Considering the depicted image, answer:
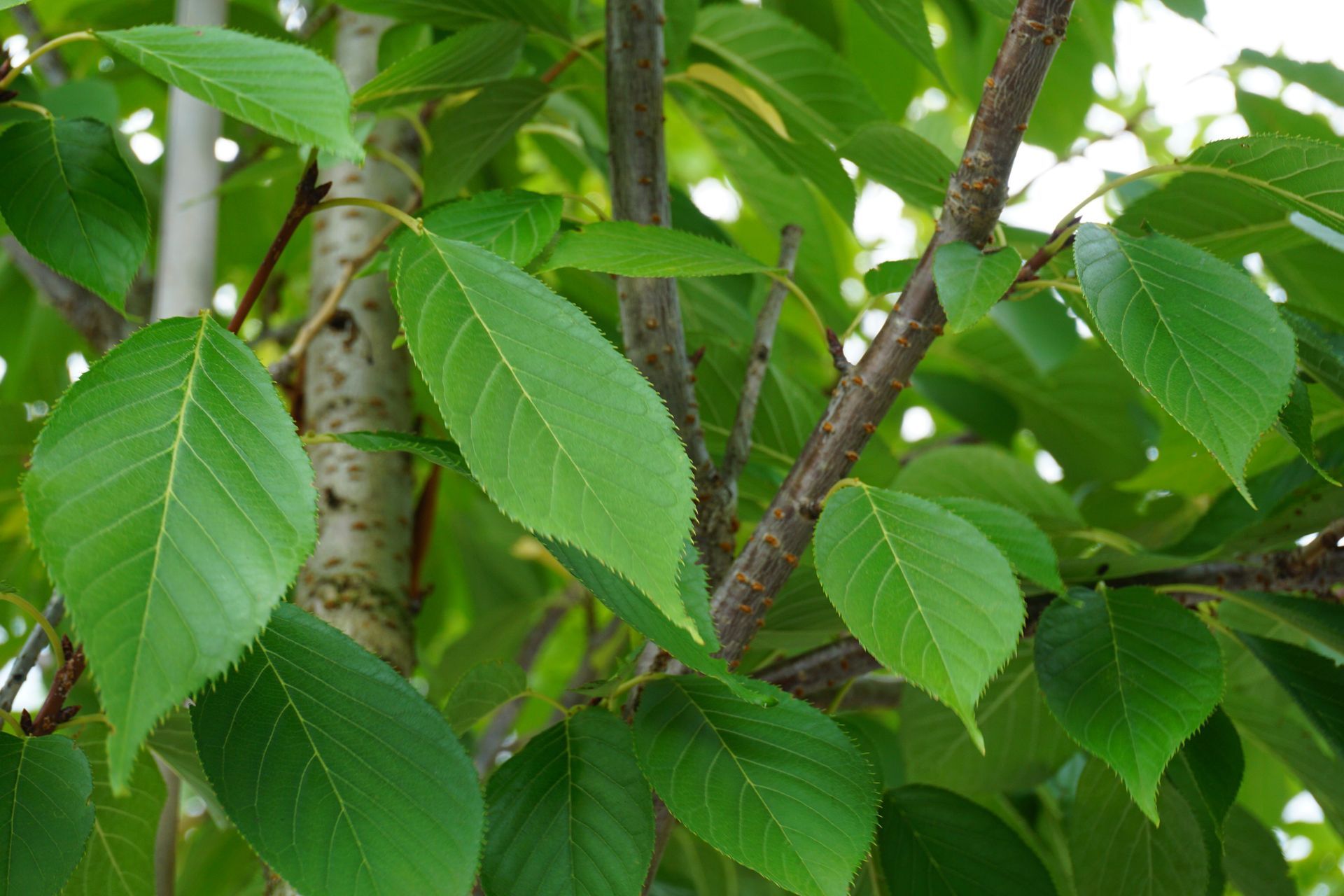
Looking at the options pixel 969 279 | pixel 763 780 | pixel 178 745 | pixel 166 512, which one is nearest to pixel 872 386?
pixel 969 279

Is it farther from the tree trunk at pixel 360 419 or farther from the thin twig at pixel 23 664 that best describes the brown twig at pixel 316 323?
the thin twig at pixel 23 664

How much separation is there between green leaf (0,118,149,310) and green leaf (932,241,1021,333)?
1.13 ft

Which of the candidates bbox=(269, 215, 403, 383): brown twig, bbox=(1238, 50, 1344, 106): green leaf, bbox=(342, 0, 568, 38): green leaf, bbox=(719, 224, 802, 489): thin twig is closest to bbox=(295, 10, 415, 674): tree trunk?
bbox=(269, 215, 403, 383): brown twig

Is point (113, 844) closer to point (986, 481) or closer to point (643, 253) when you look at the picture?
point (643, 253)

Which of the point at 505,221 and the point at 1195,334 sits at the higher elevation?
the point at 505,221

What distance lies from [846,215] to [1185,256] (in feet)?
0.90

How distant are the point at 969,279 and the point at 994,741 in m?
0.46

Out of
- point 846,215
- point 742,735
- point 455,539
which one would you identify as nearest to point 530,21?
point 846,215

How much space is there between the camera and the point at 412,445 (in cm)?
41

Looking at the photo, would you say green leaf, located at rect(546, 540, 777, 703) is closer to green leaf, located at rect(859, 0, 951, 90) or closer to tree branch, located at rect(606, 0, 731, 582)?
tree branch, located at rect(606, 0, 731, 582)

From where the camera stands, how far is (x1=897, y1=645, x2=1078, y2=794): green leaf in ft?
2.29

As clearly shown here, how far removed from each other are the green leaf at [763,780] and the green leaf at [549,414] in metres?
0.13

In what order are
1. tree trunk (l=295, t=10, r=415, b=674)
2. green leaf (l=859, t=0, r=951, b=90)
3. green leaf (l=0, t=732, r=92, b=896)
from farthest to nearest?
1. tree trunk (l=295, t=10, r=415, b=674)
2. green leaf (l=859, t=0, r=951, b=90)
3. green leaf (l=0, t=732, r=92, b=896)

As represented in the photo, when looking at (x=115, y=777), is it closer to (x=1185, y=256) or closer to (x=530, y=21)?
(x=1185, y=256)
